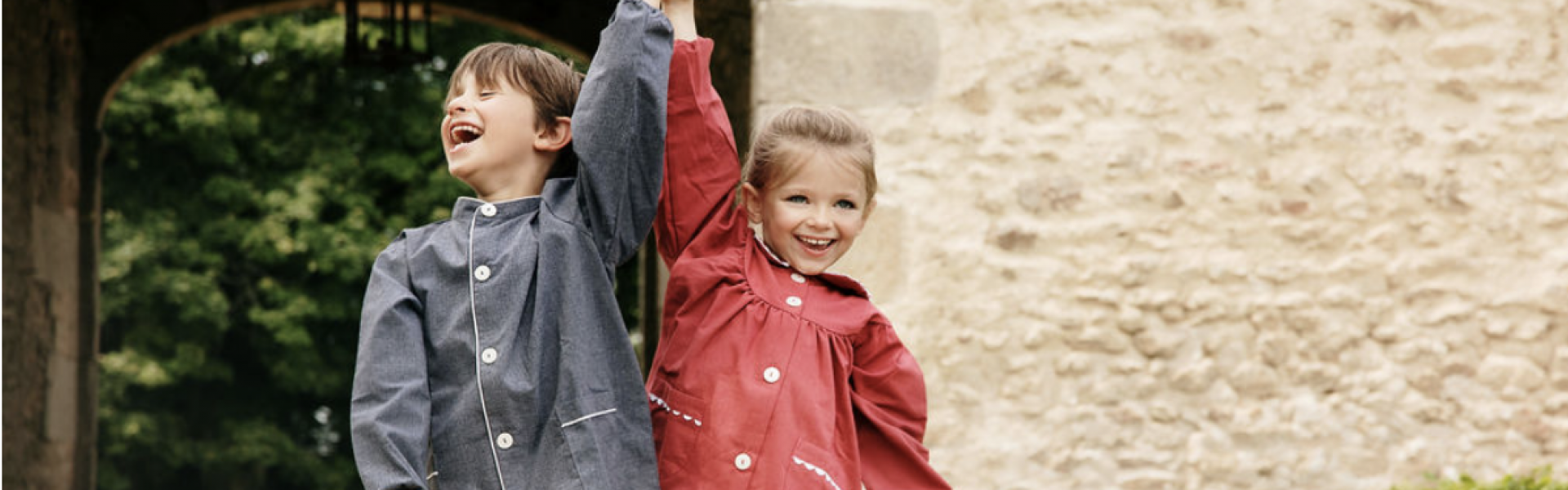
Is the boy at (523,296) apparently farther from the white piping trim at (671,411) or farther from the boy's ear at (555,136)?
the white piping trim at (671,411)

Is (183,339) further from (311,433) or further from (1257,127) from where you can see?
(1257,127)

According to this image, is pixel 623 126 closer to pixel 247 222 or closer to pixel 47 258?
pixel 47 258

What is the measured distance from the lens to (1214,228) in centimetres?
477

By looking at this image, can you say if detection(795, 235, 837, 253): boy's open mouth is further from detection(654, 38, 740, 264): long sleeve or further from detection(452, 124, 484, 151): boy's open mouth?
detection(452, 124, 484, 151): boy's open mouth

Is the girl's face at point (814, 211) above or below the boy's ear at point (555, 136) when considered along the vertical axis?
below

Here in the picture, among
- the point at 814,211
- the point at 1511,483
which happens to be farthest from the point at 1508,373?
the point at 814,211

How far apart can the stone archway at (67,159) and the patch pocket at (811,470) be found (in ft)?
11.7

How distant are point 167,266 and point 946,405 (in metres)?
11.7

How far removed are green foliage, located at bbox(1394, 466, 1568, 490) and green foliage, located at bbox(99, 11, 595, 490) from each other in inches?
415

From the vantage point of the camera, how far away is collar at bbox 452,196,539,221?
258 cm

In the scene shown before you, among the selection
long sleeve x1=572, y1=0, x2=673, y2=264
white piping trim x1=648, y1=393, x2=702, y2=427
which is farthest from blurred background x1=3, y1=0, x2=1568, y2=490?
long sleeve x1=572, y1=0, x2=673, y2=264

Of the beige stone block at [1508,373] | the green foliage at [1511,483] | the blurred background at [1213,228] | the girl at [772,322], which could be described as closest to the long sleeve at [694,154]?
the girl at [772,322]

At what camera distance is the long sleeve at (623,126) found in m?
2.52

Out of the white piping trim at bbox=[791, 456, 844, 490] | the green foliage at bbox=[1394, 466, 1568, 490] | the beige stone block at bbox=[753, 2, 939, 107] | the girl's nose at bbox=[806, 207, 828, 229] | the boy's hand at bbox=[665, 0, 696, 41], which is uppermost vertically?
the boy's hand at bbox=[665, 0, 696, 41]
